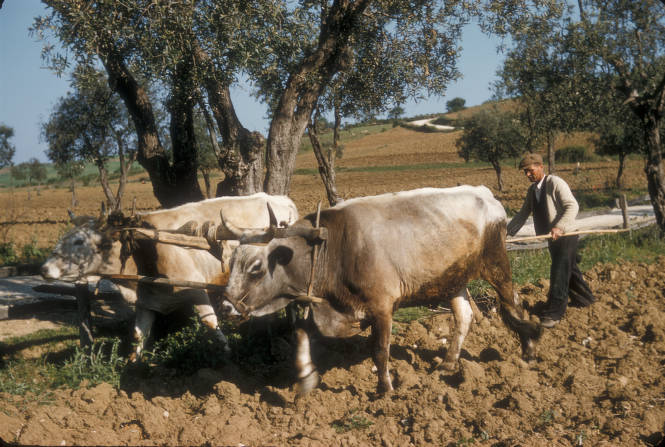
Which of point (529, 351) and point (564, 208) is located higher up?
point (564, 208)

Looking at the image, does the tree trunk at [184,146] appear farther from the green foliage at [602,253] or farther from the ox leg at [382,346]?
the green foliage at [602,253]

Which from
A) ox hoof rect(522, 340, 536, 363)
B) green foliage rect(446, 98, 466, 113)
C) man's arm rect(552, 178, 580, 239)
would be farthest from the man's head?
green foliage rect(446, 98, 466, 113)

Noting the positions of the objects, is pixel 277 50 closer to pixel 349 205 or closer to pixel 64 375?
pixel 349 205

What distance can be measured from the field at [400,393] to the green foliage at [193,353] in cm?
8

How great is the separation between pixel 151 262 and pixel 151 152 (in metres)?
3.30

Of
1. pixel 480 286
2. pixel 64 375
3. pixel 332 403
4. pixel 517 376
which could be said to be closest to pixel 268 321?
pixel 332 403

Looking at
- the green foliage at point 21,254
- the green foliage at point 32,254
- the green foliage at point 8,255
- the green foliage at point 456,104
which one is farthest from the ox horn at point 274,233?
the green foliage at point 456,104

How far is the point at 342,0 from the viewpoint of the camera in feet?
30.1

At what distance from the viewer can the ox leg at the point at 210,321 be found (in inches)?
280

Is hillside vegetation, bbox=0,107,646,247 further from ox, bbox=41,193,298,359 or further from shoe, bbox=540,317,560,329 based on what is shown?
ox, bbox=41,193,298,359

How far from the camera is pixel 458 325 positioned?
7074mm

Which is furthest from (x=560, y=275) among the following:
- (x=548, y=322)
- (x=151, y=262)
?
(x=151, y=262)

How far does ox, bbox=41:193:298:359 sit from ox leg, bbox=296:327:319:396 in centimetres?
149

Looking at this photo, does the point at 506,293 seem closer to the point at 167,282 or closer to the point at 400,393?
the point at 400,393
